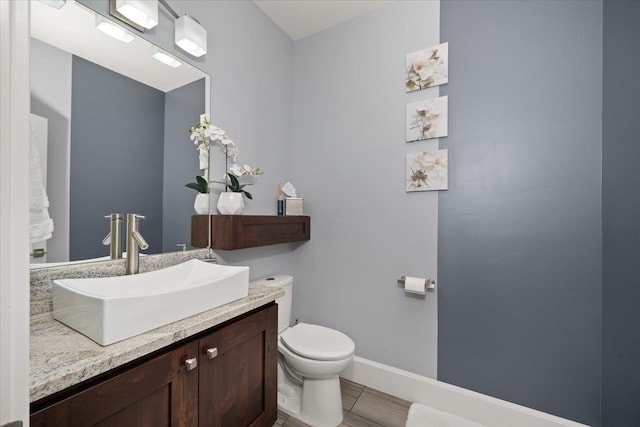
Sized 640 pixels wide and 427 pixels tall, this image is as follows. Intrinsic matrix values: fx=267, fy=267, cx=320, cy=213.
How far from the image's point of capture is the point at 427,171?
1.73 meters

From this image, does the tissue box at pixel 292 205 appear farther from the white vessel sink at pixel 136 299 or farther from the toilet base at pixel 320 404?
the toilet base at pixel 320 404

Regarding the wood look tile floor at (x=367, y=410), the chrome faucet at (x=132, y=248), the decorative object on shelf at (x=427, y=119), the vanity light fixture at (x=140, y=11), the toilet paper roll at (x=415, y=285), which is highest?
the vanity light fixture at (x=140, y=11)

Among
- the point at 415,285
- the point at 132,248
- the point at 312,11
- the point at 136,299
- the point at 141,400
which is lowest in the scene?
the point at 141,400

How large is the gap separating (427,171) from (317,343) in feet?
4.22

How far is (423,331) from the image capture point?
1.75 m

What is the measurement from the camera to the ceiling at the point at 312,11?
1.87 meters

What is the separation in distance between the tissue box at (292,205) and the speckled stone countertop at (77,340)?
38.0 inches

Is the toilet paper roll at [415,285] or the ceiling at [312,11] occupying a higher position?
the ceiling at [312,11]

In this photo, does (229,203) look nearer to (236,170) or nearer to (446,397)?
(236,170)

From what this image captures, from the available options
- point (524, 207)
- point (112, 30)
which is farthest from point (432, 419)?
point (112, 30)

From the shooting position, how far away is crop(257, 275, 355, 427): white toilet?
4.89 feet

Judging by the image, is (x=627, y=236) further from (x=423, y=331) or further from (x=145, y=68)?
(x=145, y=68)

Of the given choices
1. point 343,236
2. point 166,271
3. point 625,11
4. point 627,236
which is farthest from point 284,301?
point 625,11

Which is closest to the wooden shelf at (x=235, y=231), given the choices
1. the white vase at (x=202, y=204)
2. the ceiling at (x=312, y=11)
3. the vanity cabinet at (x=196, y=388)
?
the white vase at (x=202, y=204)
